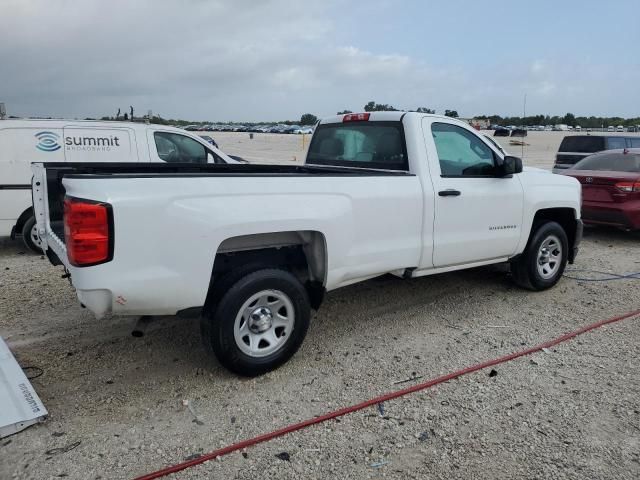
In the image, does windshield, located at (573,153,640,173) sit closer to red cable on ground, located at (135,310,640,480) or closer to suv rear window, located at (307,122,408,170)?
red cable on ground, located at (135,310,640,480)

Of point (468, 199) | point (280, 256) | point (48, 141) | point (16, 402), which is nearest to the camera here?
point (16, 402)

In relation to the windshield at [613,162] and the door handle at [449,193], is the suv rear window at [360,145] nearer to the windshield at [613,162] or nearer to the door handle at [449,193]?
the door handle at [449,193]

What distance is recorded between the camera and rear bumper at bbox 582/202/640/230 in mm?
8086

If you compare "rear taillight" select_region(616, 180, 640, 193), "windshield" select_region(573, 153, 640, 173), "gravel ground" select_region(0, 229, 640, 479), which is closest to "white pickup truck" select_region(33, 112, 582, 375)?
"gravel ground" select_region(0, 229, 640, 479)

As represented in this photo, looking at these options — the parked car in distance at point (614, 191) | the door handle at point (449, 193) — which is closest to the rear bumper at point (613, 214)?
the parked car in distance at point (614, 191)

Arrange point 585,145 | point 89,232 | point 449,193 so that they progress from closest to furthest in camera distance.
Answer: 1. point 89,232
2. point 449,193
3. point 585,145

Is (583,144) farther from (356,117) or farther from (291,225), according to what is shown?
(291,225)

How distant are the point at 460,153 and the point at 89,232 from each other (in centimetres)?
334

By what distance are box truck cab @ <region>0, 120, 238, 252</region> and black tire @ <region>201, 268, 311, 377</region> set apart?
458 centimetres

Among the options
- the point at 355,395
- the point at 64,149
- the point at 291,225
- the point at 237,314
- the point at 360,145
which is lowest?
the point at 355,395

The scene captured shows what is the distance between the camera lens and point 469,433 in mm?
3090

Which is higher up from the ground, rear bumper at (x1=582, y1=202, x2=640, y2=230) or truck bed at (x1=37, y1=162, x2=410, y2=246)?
truck bed at (x1=37, y1=162, x2=410, y2=246)

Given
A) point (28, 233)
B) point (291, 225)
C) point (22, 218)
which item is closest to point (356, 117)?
point (291, 225)

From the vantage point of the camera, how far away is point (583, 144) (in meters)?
14.2
